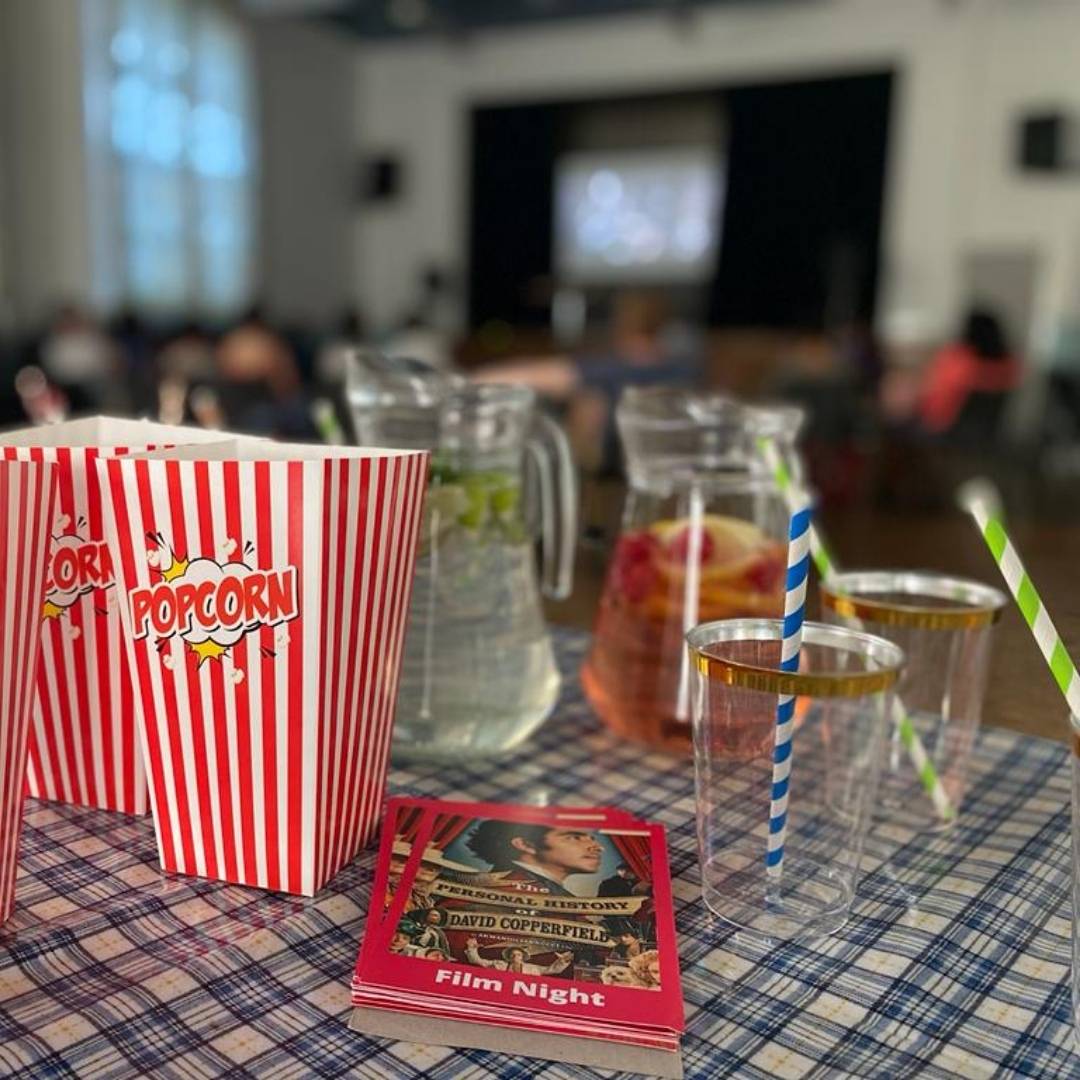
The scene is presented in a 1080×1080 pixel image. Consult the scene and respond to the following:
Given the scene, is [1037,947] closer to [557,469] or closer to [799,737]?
[799,737]

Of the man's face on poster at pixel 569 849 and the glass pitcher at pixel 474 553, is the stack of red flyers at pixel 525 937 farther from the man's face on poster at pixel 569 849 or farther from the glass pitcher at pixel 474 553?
the glass pitcher at pixel 474 553

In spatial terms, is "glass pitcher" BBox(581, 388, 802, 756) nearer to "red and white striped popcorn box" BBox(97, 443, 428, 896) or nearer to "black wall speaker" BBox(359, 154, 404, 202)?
"red and white striped popcorn box" BBox(97, 443, 428, 896)

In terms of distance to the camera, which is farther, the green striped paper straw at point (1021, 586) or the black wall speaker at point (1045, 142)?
the black wall speaker at point (1045, 142)

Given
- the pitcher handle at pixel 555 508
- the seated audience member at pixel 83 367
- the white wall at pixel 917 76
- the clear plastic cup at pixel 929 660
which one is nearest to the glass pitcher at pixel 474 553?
the pitcher handle at pixel 555 508

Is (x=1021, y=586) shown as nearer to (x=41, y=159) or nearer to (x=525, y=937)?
(x=525, y=937)

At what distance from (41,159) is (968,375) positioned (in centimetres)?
578

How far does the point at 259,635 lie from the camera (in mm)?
552

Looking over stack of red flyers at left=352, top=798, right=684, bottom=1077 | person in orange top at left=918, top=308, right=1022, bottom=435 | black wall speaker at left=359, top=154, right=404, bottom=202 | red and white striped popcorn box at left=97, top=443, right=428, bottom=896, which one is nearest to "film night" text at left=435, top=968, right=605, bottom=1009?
stack of red flyers at left=352, top=798, right=684, bottom=1077

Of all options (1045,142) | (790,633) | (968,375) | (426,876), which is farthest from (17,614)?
(1045,142)

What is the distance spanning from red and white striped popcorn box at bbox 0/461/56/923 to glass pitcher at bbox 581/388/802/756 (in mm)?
400

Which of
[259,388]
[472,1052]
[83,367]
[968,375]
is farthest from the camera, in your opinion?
[83,367]

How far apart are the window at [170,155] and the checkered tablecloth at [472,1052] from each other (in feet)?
24.8

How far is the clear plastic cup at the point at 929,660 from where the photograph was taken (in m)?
0.71

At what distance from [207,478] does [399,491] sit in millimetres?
99
